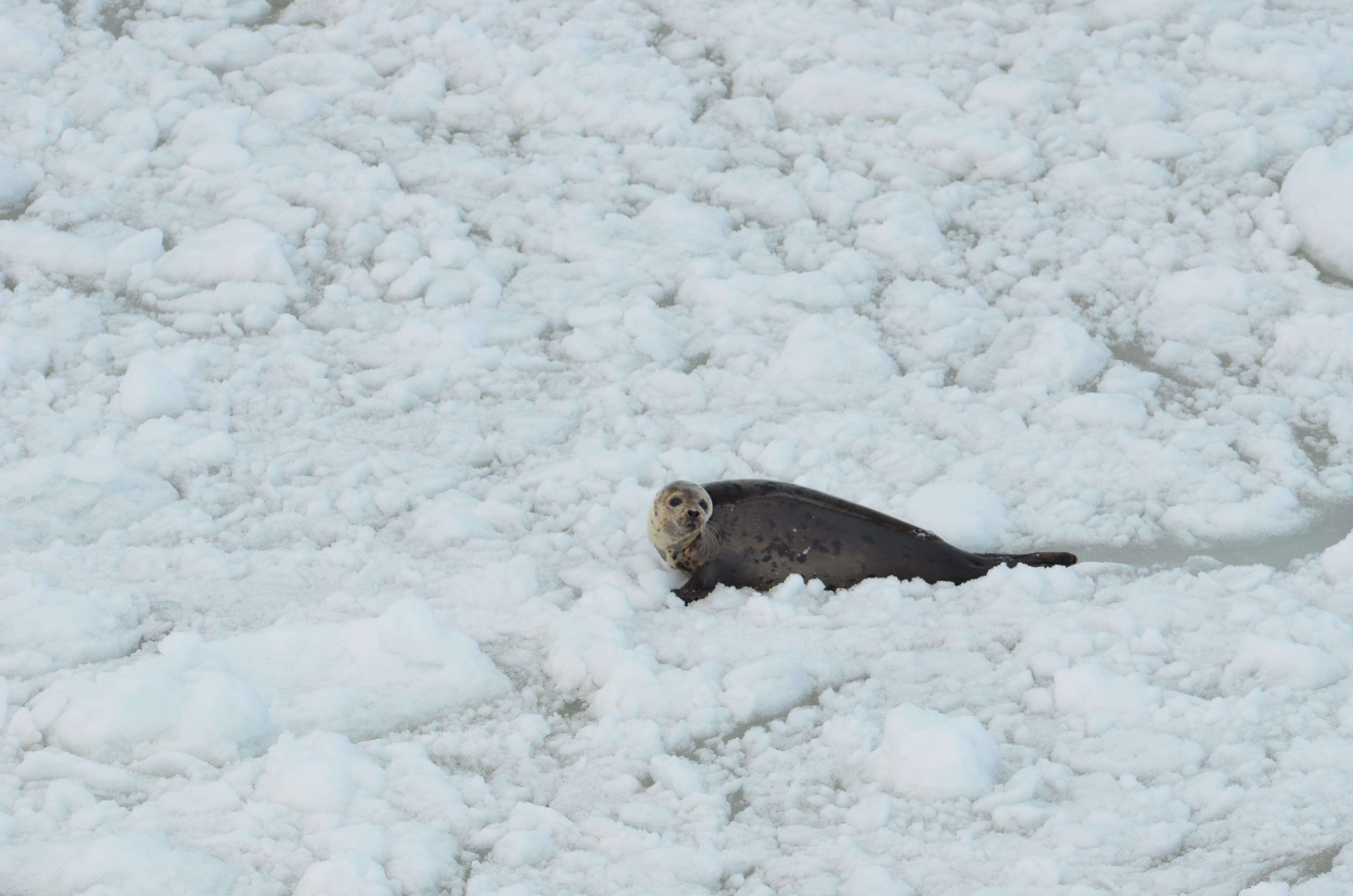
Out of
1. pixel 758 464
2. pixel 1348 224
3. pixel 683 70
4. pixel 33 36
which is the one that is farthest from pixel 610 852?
pixel 33 36

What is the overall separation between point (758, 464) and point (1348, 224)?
225 cm

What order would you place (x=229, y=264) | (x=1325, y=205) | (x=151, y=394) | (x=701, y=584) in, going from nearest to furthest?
(x=701, y=584), (x=151, y=394), (x=229, y=264), (x=1325, y=205)

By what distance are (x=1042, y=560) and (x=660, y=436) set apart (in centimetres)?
108

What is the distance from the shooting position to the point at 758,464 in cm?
356

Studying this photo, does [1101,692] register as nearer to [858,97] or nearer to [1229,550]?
[1229,550]

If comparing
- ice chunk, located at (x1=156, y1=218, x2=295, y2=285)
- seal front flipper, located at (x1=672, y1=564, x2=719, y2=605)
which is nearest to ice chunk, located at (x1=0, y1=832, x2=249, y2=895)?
seal front flipper, located at (x1=672, y1=564, x2=719, y2=605)

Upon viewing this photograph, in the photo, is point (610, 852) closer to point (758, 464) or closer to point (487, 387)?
point (758, 464)

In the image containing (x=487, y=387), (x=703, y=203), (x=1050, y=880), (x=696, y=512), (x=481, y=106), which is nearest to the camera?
(x=1050, y=880)

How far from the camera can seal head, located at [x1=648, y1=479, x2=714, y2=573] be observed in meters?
3.09

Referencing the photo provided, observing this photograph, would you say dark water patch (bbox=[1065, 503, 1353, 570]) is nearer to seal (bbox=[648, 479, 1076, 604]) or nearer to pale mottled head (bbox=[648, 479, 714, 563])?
seal (bbox=[648, 479, 1076, 604])

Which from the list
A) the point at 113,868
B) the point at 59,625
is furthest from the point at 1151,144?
the point at 113,868

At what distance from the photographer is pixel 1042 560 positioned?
3199 mm

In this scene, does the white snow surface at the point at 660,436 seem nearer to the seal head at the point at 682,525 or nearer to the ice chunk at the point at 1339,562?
the ice chunk at the point at 1339,562

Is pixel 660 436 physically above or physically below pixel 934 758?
below
